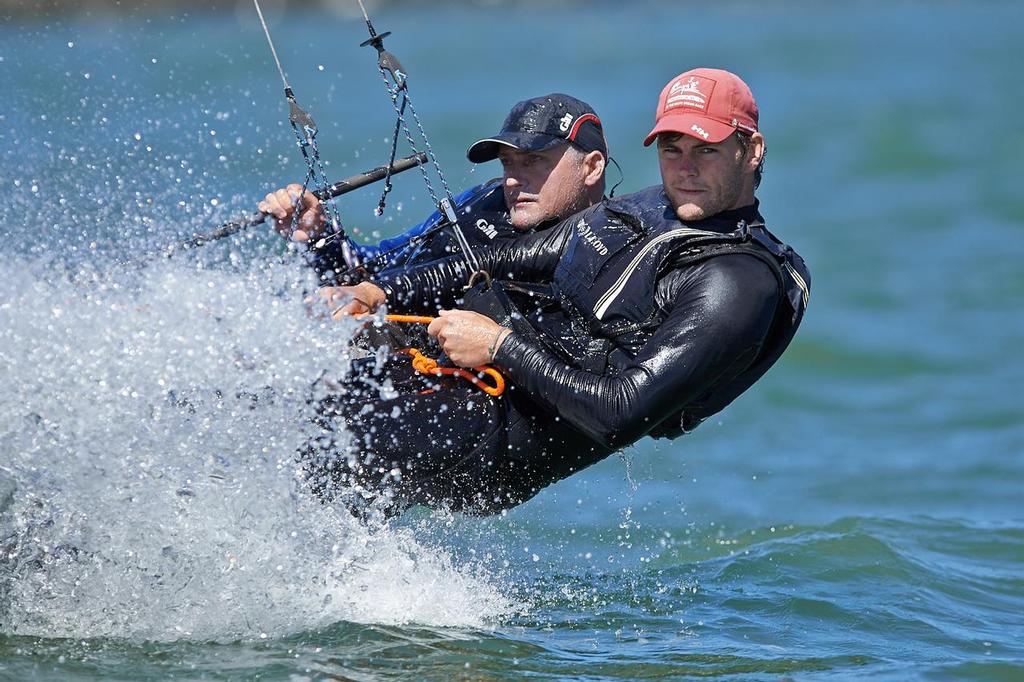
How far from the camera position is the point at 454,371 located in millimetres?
5211

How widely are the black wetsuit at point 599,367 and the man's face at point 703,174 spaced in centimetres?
5

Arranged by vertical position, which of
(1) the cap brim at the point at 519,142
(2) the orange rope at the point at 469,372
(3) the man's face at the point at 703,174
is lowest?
(2) the orange rope at the point at 469,372

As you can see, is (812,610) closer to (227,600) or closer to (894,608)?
(894,608)

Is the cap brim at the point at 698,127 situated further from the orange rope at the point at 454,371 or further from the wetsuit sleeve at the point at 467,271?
the orange rope at the point at 454,371

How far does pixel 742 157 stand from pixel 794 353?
876cm

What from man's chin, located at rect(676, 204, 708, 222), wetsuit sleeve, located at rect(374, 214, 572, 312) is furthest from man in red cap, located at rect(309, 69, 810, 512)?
wetsuit sleeve, located at rect(374, 214, 572, 312)

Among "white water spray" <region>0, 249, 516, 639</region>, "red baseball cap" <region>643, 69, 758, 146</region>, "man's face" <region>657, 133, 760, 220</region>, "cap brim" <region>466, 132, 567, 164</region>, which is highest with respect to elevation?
"cap brim" <region>466, 132, 567, 164</region>

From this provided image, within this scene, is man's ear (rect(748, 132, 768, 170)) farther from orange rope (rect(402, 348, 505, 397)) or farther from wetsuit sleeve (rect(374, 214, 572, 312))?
orange rope (rect(402, 348, 505, 397))

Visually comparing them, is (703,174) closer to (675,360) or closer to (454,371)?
(675,360)

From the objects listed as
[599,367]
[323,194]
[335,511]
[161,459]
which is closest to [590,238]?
[599,367]

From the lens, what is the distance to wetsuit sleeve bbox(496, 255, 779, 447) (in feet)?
15.7

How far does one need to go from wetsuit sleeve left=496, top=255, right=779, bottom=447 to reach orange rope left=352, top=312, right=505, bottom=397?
0.15 m

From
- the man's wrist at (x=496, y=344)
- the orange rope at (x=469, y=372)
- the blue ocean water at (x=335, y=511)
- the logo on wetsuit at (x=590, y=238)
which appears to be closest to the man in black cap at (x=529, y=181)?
the blue ocean water at (x=335, y=511)

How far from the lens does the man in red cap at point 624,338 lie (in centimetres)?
482
